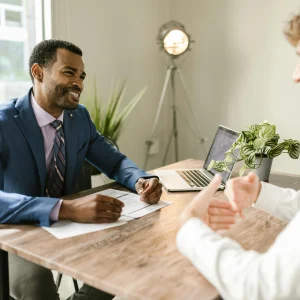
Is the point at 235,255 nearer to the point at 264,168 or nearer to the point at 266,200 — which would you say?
the point at 266,200

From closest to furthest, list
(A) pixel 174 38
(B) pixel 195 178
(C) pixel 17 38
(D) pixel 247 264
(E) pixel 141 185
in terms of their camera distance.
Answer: (D) pixel 247 264 → (E) pixel 141 185 → (B) pixel 195 178 → (C) pixel 17 38 → (A) pixel 174 38

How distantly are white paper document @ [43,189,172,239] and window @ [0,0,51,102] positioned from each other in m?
1.38

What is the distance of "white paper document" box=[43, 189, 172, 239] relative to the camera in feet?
3.97

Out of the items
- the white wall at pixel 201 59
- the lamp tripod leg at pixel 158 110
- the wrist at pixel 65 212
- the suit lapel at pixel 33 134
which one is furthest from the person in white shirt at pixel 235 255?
the lamp tripod leg at pixel 158 110

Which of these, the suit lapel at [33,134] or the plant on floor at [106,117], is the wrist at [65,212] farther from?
the plant on floor at [106,117]

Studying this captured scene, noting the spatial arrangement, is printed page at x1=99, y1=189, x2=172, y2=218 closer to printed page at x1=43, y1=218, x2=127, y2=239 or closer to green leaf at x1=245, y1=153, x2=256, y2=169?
printed page at x1=43, y1=218, x2=127, y2=239

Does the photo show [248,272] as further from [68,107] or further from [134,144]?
[134,144]

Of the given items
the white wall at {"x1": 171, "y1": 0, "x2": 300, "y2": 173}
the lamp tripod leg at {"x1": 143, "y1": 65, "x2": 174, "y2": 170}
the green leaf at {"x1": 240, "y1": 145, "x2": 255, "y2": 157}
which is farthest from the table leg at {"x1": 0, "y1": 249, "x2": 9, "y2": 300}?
the white wall at {"x1": 171, "y1": 0, "x2": 300, "y2": 173}

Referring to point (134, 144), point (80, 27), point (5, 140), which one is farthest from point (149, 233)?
point (134, 144)

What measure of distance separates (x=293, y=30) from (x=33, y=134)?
1.01m

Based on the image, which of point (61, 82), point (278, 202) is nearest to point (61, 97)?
point (61, 82)

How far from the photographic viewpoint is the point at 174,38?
327 cm

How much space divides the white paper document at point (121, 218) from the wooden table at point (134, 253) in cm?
3

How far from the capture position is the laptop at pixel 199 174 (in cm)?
172
